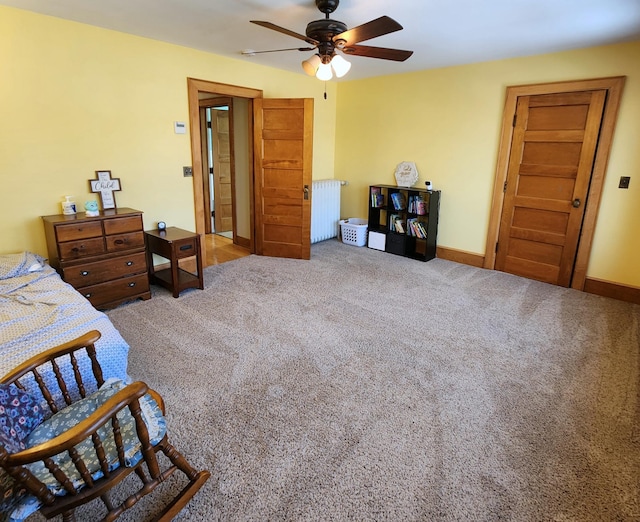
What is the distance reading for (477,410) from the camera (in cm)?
212

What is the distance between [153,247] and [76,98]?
1445 mm

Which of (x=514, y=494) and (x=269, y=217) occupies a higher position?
(x=269, y=217)

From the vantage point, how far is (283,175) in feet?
15.1

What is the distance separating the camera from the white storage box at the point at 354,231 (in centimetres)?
538

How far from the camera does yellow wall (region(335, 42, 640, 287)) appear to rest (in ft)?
11.3

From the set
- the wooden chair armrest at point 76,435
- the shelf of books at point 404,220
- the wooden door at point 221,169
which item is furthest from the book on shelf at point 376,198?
the wooden chair armrest at point 76,435

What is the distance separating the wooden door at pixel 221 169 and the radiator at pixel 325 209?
4.34ft

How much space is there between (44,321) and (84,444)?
0.99 metres

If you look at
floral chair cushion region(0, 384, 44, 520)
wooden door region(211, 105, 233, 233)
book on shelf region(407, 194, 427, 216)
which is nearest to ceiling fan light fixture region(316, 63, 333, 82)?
book on shelf region(407, 194, 427, 216)

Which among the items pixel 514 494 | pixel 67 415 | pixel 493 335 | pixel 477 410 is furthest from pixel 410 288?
pixel 67 415

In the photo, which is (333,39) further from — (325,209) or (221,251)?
(221,251)

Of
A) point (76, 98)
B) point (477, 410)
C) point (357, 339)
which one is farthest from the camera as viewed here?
point (76, 98)

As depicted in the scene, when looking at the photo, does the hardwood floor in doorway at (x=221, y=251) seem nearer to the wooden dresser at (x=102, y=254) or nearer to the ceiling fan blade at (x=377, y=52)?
the wooden dresser at (x=102, y=254)

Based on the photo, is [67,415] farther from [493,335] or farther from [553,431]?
[493,335]
